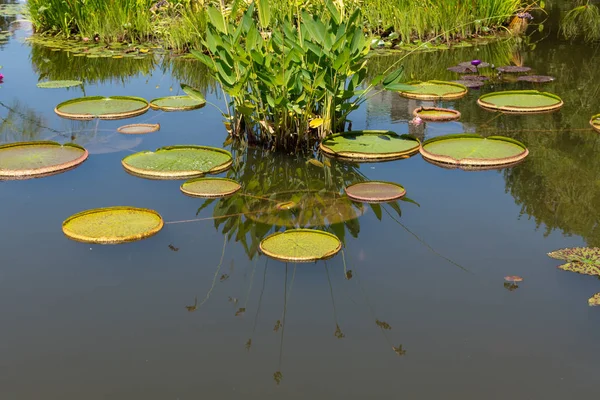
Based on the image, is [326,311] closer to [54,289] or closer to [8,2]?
[54,289]

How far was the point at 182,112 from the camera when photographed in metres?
5.34

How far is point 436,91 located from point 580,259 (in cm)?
278

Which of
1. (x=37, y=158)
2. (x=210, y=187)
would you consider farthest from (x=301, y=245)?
(x=37, y=158)

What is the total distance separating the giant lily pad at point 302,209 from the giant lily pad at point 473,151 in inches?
29.7

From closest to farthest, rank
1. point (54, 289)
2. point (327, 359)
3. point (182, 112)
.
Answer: point (327, 359) < point (54, 289) < point (182, 112)

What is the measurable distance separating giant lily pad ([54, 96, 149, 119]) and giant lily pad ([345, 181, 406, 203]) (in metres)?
2.10

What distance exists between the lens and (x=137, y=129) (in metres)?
4.87

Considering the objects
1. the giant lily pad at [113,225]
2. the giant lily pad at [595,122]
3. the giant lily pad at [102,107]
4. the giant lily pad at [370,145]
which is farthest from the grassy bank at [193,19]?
the giant lily pad at [113,225]

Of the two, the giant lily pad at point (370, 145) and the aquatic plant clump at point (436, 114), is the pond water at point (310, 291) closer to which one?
the giant lily pad at point (370, 145)

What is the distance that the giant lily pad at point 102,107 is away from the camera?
515 cm

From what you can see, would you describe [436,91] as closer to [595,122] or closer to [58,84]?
[595,122]

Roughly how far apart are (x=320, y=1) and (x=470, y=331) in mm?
3969

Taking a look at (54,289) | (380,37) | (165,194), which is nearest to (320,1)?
(380,37)

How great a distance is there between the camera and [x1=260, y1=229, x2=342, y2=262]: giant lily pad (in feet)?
9.96
